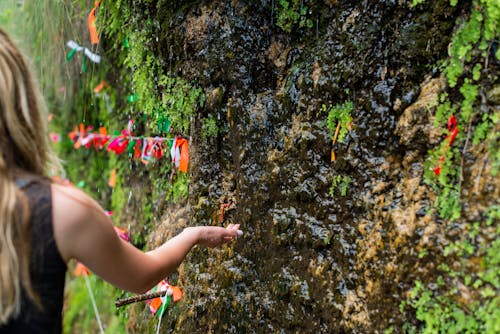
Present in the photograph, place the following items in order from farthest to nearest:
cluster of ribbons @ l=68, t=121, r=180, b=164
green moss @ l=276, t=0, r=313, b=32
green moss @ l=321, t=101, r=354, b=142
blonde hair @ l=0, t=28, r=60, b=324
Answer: cluster of ribbons @ l=68, t=121, r=180, b=164 → green moss @ l=276, t=0, r=313, b=32 → green moss @ l=321, t=101, r=354, b=142 → blonde hair @ l=0, t=28, r=60, b=324

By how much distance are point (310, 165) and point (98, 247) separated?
1.08 m

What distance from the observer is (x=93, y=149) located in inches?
188

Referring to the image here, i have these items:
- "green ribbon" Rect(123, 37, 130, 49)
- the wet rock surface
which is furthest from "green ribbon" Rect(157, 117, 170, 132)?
"green ribbon" Rect(123, 37, 130, 49)

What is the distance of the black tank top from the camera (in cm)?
130

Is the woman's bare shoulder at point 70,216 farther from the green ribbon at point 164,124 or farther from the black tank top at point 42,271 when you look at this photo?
Result: the green ribbon at point 164,124

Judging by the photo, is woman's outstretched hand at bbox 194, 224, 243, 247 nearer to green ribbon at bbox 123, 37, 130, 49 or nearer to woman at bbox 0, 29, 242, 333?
woman at bbox 0, 29, 242, 333

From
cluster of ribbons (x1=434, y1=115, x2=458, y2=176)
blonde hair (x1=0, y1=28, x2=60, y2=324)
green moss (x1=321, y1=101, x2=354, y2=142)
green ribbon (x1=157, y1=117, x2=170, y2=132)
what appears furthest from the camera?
green ribbon (x1=157, y1=117, x2=170, y2=132)

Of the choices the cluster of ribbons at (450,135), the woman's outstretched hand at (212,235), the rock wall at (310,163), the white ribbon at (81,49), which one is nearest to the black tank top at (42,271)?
the woman's outstretched hand at (212,235)

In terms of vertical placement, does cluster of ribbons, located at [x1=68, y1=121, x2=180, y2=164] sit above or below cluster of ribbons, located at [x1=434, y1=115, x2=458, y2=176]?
below

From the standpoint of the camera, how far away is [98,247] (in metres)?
1.39

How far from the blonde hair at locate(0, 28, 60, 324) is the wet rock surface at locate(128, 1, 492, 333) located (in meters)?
1.14

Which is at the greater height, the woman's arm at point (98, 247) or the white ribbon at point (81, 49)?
the white ribbon at point (81, 49)

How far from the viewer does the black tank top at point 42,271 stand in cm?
130

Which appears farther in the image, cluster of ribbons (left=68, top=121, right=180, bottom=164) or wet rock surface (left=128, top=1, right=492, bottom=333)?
cluster of ribbons (left=68, top=121, right=180, bottom=164)
